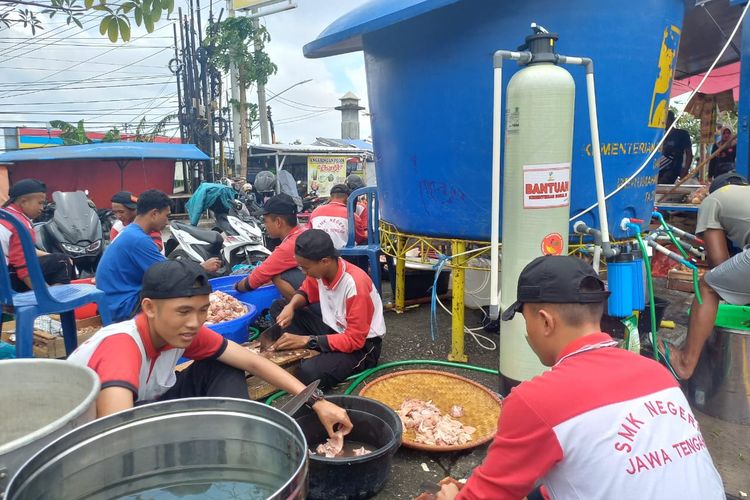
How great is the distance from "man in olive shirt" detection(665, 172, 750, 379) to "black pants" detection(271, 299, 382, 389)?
2.24 meters

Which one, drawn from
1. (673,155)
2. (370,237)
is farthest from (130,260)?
(673,155)

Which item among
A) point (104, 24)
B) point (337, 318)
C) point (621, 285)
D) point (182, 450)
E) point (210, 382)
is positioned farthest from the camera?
point (337, 318)

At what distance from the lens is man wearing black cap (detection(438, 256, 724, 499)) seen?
1.38m

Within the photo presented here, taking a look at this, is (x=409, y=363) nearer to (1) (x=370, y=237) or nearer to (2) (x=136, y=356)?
(1) (x=370, y=237)

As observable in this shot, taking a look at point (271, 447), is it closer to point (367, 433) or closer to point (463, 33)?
point (367, 433)

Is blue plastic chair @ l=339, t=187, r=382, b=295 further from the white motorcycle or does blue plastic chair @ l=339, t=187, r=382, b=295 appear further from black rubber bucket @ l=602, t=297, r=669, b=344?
black rubber bucket @ l=602, t=297, r=669, b=344

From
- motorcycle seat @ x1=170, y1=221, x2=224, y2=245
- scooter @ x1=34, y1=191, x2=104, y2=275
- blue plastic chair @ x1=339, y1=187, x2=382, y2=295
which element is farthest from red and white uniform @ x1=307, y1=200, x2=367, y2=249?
scooter @ x1=34, y1=191, x2=104, y2=275

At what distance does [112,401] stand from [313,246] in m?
2.00

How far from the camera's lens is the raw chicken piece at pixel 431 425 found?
9.99 ft

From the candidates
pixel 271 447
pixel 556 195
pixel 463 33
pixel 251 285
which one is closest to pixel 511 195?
pixel 556 195

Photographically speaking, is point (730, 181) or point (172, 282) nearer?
point (172, 282)

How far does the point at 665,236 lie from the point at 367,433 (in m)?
2.94

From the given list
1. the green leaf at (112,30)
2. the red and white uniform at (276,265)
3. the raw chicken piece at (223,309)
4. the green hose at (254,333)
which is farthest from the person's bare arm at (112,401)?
the green hose at (254,333)

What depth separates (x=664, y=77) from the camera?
157 inches
